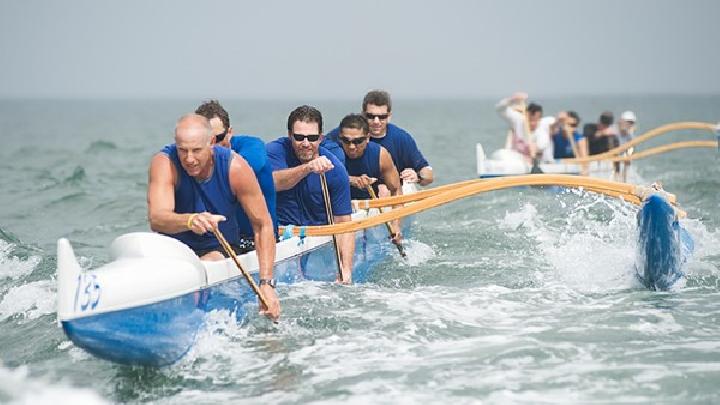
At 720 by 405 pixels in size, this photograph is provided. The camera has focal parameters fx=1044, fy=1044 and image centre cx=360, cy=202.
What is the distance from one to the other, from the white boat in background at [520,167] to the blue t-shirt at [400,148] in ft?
18.5

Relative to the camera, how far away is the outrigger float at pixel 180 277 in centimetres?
521

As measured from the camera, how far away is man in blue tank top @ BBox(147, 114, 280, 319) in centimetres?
607

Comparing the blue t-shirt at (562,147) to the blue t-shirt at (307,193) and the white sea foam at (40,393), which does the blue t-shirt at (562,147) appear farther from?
the white sea foam at (40,393)

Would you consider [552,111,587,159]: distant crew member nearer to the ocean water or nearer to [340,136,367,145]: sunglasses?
the ocean water

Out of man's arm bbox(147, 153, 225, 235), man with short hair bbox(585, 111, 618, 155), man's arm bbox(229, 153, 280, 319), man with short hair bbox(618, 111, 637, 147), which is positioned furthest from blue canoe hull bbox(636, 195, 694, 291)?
man with short hair bbox(618, 111, 637, 147)

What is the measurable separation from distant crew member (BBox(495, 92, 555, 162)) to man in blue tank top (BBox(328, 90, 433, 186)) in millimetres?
6399

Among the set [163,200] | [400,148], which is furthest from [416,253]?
[163,200]

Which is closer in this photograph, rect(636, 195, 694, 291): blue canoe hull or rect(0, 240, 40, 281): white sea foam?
rect(636, 195, 694, 291): blue canoe hull

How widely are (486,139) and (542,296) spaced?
36.4 meters

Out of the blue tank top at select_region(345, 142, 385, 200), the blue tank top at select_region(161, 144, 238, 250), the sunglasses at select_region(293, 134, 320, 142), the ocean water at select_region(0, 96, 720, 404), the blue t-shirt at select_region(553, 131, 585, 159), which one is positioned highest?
the sunglasses at select_region(293, 134, 320, 142)

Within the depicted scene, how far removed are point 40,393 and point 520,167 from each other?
1166 cm

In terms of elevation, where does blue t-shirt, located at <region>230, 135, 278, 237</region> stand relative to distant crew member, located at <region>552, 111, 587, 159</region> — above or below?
above

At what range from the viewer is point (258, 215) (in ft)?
21.1

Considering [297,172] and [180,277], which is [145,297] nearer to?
[180,277]
